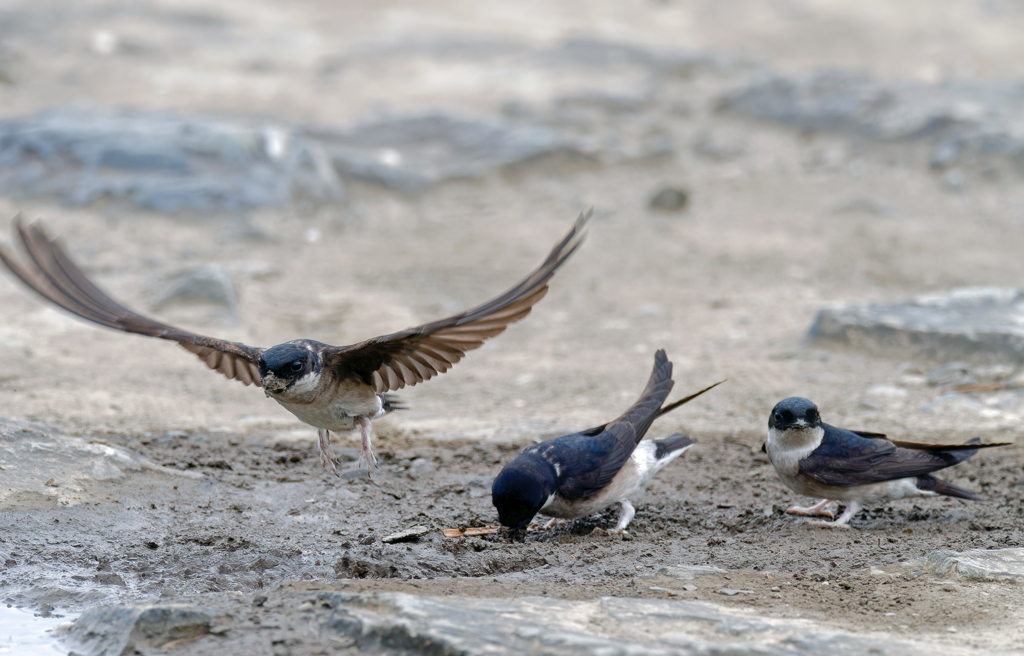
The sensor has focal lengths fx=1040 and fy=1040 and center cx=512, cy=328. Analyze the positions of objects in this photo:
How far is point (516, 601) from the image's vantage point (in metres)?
3.32

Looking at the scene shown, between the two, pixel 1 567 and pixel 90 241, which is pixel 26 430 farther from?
pixel 90 241

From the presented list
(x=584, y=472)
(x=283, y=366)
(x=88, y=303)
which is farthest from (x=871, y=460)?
(x=88, y=303)

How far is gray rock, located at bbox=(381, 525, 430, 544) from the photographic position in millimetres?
4212

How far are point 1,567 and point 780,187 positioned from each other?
9135 millimetres

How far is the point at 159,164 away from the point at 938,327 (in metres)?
7.12

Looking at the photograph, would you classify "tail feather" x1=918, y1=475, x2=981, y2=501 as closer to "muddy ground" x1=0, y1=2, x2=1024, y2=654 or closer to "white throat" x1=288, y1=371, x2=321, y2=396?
"muddy ground" x1=0, y1=2, x2=1024, y2=654

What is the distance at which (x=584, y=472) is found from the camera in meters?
4.35

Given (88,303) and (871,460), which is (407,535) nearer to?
(88,303)

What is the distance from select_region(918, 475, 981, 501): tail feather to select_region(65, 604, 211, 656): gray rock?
10.1 feet

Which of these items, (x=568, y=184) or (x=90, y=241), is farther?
(x=568, y=184)

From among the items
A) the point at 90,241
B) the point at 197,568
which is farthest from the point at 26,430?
the point at 90,241

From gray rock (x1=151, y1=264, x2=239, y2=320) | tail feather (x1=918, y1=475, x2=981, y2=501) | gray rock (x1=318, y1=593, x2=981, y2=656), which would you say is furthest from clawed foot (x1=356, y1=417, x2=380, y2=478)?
gray rock (x1=151, y1=264, x2=239, y2=320)

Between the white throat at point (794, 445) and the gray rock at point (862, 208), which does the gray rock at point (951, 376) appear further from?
the gray rock at point (862, 208)

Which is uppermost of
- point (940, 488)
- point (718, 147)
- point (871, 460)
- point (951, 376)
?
point (718, 147)
